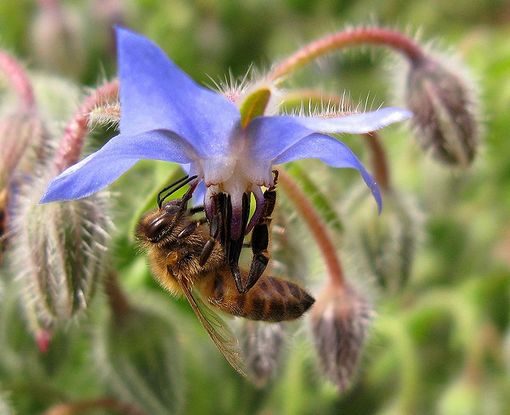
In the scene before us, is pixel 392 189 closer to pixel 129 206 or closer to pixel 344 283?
pixel 344 283

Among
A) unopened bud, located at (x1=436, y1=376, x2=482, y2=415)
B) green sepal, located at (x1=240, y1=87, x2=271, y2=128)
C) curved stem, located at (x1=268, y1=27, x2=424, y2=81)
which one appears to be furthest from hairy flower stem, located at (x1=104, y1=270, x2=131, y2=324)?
unopened bud, located at (x1=436, y1=376, x2=482, y2=415)

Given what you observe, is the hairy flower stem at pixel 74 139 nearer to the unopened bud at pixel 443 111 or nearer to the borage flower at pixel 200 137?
the borage flower at pixel 200 137

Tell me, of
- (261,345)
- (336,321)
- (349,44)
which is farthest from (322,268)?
(349,44)

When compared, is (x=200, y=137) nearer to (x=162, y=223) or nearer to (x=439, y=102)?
(x=162, y=223)

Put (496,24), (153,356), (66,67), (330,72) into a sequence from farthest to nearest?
(496,24) → (330,72) → (66,67) → (153,356)

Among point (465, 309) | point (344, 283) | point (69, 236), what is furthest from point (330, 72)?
point (69, 236)

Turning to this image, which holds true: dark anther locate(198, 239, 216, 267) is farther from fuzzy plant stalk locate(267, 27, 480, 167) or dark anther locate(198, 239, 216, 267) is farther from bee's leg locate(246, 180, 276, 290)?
fuzzy plant stalk locate(267, 27, 480, 167)

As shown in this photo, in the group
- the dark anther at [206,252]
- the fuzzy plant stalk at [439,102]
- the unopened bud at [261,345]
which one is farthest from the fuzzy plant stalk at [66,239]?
the fuzzy plant stalk at [439,102]
